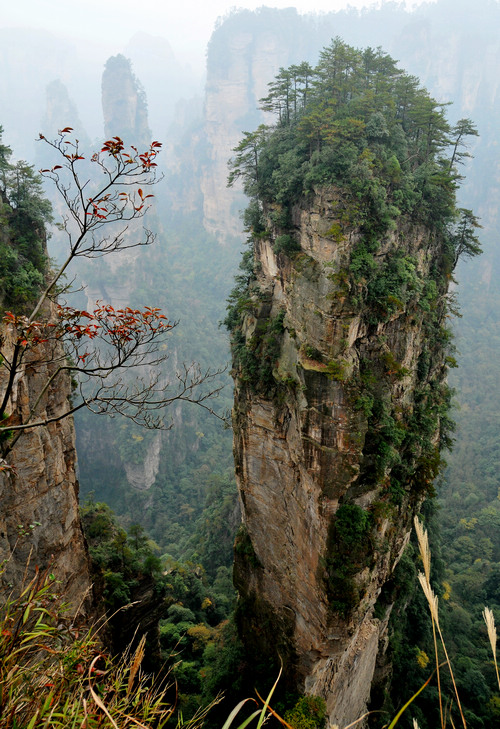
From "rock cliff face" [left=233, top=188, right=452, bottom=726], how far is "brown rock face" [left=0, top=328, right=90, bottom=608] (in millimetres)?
5708

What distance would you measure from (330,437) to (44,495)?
751cm

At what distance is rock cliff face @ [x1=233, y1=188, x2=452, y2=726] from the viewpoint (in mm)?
11789

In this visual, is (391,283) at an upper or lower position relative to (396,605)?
upper

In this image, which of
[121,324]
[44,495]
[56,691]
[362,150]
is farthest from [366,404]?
[56,691]

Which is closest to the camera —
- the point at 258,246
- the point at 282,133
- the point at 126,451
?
the point at 282,133

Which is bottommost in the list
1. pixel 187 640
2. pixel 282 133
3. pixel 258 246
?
pixel 187 640

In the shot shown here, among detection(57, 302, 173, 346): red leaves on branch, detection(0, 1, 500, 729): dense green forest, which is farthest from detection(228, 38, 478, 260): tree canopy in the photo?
detection(57, 302, 173, 346): red leaves on branch

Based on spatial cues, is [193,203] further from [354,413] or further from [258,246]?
[354,413]

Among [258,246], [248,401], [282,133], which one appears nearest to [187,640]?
[248,401]

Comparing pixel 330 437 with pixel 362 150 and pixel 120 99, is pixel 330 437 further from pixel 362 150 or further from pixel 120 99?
pixel 120 99

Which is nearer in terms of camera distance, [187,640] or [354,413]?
[354,413]

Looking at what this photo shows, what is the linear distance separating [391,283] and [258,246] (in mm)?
5419

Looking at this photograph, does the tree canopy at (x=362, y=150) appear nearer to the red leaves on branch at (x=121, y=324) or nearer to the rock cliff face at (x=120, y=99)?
the red leaves on branch at (x=121, y=324)

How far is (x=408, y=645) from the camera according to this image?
17.3 m
